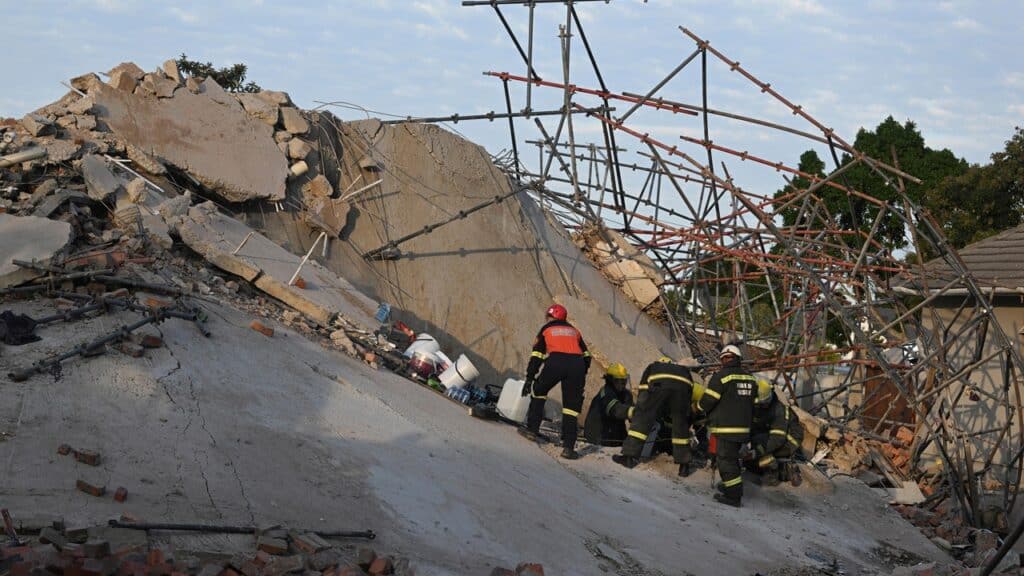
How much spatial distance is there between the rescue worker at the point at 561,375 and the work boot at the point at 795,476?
2.37 m

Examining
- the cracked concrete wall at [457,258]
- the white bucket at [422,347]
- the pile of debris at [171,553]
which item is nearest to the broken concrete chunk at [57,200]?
the cracked concrete wall at [457,258]

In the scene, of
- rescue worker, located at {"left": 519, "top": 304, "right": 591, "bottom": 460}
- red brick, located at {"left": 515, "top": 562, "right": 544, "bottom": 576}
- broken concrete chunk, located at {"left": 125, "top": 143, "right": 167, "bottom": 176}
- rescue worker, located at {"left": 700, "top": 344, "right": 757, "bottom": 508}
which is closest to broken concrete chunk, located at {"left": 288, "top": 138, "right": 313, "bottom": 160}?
broken concrete chunk, located at {"left": 125, "top": 143, "right": 167, "bottom": 176}

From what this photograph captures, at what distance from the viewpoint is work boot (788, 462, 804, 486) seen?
11453mm

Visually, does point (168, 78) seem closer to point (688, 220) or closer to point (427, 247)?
point (427, 247)

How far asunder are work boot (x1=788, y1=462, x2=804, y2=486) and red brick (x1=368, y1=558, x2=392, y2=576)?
6429 millimetres

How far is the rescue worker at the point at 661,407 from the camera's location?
1077cm

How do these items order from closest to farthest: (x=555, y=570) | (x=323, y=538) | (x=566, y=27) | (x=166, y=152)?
(x=323, y=538)
(x=555, y=570)
(x=166, y=152)
(x=566, y=27)

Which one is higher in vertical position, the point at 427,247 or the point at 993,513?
the point at 427,247

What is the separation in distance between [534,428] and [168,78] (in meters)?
6.22

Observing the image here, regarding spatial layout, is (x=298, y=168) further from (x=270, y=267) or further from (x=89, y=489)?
(x=89, y=489)

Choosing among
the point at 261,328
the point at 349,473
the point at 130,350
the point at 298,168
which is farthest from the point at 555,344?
the point at 298,168

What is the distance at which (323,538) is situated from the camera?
21.2ft

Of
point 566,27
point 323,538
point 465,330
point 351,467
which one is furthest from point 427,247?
point 323,538

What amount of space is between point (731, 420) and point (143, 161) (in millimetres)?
6801
